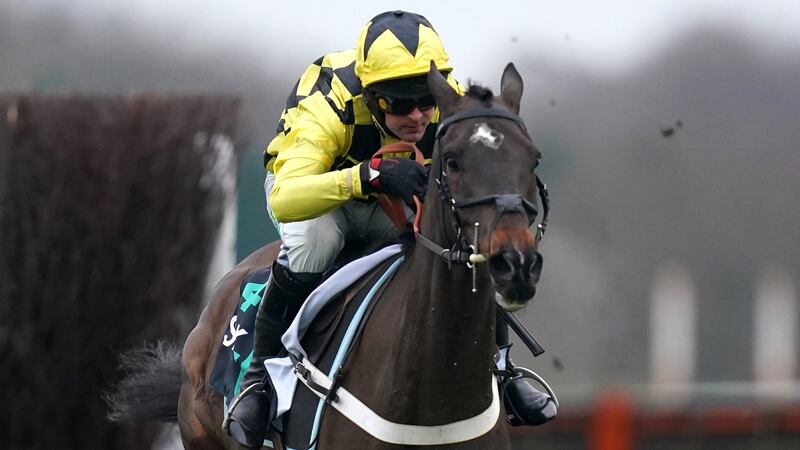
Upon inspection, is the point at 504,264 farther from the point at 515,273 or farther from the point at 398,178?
the point at 398,178

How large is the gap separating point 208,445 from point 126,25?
55.5ft

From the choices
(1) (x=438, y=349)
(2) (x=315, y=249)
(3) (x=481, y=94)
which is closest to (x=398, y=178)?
(3) (x=481, y=94)

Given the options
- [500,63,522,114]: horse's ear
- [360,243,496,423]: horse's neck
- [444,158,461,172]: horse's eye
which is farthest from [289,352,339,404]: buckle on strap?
[500,63,522,114]: horse's ear

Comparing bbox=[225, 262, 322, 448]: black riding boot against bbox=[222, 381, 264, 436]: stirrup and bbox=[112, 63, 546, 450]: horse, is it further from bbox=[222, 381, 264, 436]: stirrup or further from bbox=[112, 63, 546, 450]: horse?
bbox=[112, 63, 546, 450]: horse

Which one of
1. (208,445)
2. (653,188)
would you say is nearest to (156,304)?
(208,445)

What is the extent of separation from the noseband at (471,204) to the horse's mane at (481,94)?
0.07 meters

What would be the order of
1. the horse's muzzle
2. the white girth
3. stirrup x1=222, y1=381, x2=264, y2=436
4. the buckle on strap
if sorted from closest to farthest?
the horse's muzzle → the white girth → the buckle on strap → stirrup x1=222, y1=381, x2=264, y2=436

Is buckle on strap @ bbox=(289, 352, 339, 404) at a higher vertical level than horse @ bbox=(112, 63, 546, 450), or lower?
lower

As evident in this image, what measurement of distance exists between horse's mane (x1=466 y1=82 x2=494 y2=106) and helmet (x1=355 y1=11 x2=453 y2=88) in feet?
1.23

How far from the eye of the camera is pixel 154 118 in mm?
9969

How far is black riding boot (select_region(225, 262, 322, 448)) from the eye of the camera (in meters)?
5.52

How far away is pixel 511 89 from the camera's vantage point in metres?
4.79

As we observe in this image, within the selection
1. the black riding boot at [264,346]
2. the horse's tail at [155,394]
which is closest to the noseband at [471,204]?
the black riding boot at [264,346]

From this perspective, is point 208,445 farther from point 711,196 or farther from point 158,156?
point 711,196
